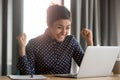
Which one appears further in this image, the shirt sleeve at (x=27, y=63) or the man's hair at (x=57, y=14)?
the man's hair at (x=57, y=14)

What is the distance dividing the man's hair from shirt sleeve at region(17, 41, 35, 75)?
0.27 metres

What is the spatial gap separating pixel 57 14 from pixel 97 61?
0.56m

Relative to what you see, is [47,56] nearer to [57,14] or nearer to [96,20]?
[57,14]

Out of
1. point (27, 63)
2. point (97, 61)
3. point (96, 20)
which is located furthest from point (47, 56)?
point (96, 20)

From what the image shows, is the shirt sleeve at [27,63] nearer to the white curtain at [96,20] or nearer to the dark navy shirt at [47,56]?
the dark navy shirt at [47,56]

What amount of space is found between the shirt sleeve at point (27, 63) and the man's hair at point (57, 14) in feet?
0.88

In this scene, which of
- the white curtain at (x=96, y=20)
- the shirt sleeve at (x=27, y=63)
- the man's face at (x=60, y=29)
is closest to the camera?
the shirt sleeve at (x=27, y=63)

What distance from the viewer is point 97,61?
1.55 metres

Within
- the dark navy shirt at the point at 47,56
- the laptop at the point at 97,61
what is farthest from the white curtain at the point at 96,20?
the laptop at the point at 97,61

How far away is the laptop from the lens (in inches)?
58.8

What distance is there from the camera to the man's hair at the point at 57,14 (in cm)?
189

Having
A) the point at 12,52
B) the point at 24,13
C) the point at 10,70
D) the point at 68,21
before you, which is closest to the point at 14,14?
the point at 24,13

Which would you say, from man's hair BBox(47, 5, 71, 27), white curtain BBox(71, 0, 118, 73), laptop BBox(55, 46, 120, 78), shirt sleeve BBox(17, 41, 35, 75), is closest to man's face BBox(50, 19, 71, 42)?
man's hair BBox(47, 5, 71, 27)

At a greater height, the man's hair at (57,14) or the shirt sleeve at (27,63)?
the man's hair at (57,14)
